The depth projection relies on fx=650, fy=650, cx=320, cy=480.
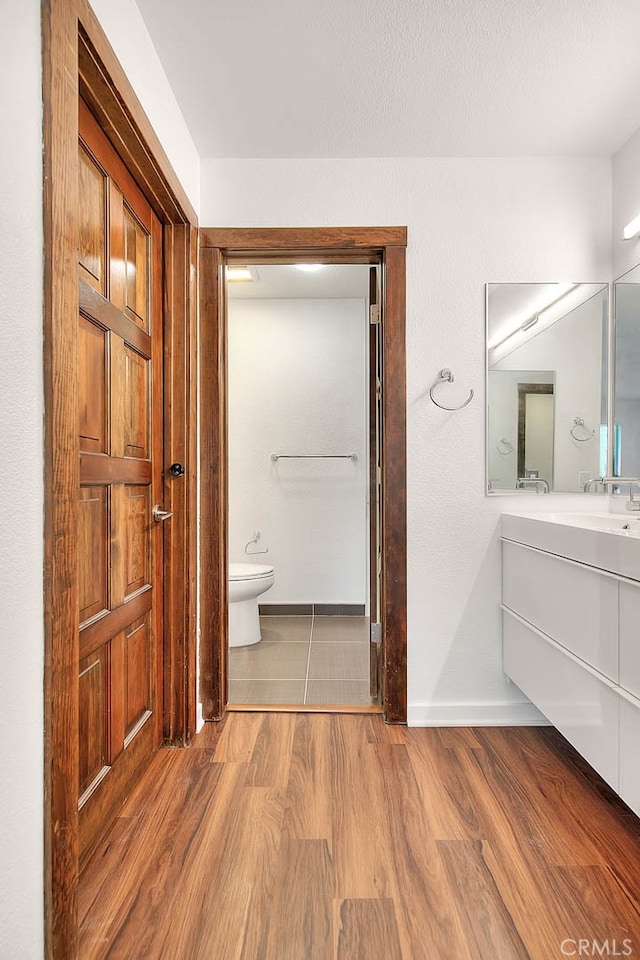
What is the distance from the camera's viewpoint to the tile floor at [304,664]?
2.91 metres

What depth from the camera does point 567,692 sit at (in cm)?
203

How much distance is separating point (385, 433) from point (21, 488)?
1716mm

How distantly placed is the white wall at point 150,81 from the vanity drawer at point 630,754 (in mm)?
2070

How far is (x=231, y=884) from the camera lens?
156 cm

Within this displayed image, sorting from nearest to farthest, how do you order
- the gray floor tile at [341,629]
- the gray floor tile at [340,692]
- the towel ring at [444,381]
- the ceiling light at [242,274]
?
the towel ring at [444,381]
the gray floor tile at [340,692]
the ceiling light at [242,274]
the gray floor tile at [341,629]

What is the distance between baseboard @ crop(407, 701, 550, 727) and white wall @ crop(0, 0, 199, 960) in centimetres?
169

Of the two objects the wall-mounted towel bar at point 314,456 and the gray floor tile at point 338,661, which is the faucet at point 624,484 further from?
the wall-mounted towel bar at point 314,456

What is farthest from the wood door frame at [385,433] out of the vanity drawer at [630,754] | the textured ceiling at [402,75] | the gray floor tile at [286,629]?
the gray floor tile at [286,629]

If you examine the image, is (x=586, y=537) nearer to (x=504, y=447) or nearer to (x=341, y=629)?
(x=504, y=447)

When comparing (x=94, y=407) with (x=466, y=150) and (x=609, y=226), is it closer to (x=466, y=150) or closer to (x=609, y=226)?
(x=466, y=150)

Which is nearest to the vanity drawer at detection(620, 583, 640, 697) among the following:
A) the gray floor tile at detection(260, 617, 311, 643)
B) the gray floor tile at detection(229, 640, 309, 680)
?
the gray floor tile at detection(229, 640, 309, 680)

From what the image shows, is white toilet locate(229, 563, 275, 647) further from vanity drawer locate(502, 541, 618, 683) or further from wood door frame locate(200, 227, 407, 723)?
vanity drawer locate(502, 541, 618, 683)

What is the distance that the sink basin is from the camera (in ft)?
5.43

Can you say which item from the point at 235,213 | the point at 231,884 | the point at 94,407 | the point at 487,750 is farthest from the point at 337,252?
the point at 231,884
